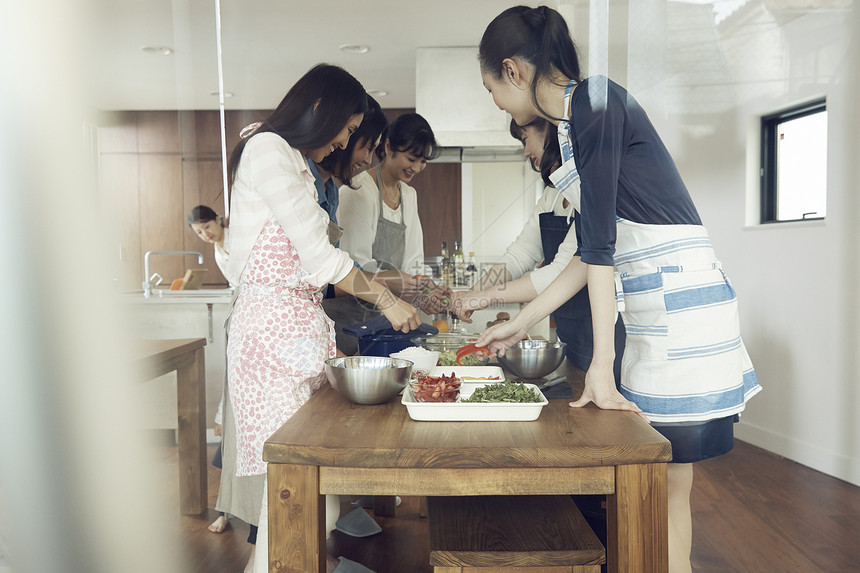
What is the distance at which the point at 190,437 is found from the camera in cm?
48

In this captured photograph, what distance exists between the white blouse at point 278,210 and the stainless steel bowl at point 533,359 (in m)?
0.30

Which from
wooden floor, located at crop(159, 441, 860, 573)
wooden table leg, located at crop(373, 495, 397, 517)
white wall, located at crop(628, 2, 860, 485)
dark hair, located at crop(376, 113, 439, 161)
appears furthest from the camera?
white wall, located at crop(628, 2, 860, 485)

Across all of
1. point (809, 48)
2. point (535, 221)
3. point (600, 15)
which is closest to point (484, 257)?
point (535, 221)

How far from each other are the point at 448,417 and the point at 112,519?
635mm

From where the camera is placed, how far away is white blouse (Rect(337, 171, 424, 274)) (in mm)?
1418

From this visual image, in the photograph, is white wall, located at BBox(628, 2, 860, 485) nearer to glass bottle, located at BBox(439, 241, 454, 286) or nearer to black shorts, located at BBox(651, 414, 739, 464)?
glass bottle, located at BBox(439, 241, 454, 286)

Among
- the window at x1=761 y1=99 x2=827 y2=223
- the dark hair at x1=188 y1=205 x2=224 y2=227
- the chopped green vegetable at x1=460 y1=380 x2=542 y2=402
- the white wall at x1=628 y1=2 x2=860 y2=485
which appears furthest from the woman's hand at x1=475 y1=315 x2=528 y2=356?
the window at x1=761 y1=99 x2=827 y2=223

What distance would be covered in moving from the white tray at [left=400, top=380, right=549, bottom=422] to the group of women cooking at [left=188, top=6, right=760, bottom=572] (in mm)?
112

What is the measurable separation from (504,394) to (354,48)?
0.61 m

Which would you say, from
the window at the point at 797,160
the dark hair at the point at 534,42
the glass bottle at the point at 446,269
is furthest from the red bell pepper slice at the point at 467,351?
the window at the point at 797,160

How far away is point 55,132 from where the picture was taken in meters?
0.17

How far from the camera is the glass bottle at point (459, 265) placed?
1.33 m

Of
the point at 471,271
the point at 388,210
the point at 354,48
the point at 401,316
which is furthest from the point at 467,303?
the point at 354,48

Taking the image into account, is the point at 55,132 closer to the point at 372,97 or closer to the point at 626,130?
the point at 626,130
